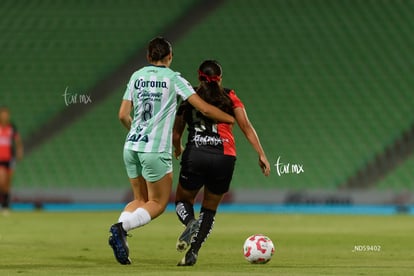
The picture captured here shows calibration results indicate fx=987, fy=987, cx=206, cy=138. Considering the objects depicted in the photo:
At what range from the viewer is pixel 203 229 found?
28.4 ft

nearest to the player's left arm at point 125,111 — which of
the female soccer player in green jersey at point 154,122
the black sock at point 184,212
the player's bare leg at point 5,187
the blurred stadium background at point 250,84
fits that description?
the female soccer player in green jersey at point 154,122

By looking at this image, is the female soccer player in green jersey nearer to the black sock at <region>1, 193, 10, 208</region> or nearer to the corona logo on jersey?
the corona logo on jersey

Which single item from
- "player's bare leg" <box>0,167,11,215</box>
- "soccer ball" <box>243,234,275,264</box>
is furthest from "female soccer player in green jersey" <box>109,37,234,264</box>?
"player's bare leg" <box>0,167,11,215</box>

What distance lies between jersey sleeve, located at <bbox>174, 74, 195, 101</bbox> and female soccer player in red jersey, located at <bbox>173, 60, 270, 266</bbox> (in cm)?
18

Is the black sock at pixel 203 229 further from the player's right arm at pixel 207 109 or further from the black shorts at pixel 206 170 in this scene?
the player's right arm at pixel 207 109

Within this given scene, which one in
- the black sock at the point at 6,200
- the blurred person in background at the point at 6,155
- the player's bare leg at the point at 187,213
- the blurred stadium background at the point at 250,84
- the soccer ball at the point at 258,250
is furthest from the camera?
the blurred stadium background at the point at 250,84

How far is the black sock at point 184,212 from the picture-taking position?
8.68m

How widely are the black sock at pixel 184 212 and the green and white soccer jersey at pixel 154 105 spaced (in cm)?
57

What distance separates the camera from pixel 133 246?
1137 cm

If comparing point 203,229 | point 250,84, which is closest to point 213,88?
point 203,229

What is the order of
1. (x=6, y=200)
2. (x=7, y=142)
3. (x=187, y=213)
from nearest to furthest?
(x=187, y=213), (x=6, y=200), (x=7, y=142)

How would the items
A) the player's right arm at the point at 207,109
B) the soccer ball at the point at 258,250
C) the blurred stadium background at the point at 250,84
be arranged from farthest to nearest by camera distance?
the blurred stadium background at the point at 250,84 → the soccer ball at the point at 258,250 → the player's right arm at the point at 207,109

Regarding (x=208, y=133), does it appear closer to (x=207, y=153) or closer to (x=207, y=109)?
(x=207, y=153)

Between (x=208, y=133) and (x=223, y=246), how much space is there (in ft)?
9.79
